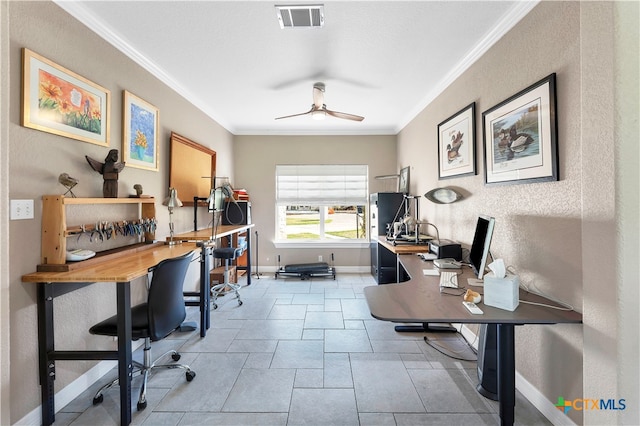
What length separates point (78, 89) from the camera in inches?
76.5

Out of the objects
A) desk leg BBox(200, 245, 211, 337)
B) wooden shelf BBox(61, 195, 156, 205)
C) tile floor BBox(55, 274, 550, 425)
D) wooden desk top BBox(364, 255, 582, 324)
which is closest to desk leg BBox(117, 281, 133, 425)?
tile floor BBox(55, 274, 550, 425)

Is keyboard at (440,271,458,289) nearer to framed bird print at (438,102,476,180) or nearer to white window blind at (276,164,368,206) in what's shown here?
framed bird print at (438,102,476,180)

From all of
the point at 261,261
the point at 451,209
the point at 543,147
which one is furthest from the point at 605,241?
the point at 261,261

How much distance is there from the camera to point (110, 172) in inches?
83.9

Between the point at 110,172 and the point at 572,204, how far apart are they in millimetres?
3068

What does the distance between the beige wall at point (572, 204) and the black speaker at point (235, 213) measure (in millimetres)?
3231

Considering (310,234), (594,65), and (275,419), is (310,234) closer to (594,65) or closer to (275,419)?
(275,419)

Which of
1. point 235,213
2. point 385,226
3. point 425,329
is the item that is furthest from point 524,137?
point 235,213

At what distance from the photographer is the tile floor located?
1.74 metres

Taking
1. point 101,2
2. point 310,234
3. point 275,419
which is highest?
point 101,2

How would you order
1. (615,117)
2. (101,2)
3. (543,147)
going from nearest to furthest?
1. (615,117)
2. (543,147)
3. (101,2)

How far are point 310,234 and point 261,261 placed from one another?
1.06m

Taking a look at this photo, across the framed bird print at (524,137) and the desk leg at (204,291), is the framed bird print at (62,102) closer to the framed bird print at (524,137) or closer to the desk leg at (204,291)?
the desk leg at (204,291)

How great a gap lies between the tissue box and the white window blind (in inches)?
151
